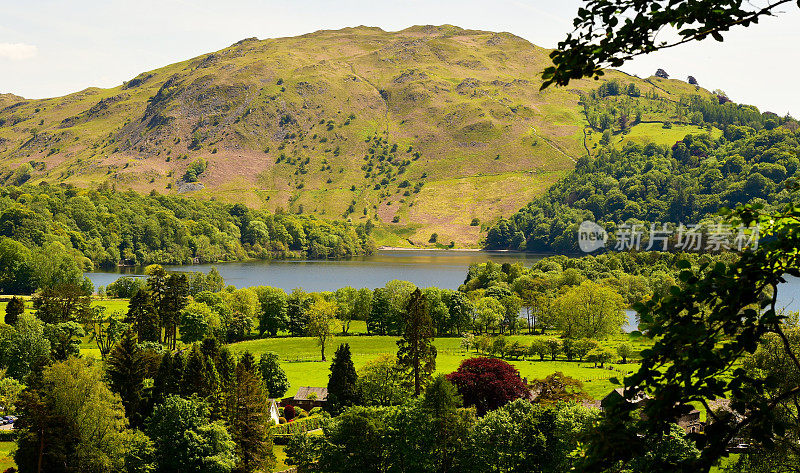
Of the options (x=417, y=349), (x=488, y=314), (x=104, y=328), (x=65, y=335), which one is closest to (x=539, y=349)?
(x=488, y=314)

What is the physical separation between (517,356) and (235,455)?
49095 millimetres

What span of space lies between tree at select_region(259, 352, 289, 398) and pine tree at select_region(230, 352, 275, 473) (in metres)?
17.3

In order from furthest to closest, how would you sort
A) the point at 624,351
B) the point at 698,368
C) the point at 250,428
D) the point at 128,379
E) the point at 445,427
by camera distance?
the point at 624,351
the point at 128,379
the point at 250,428
the point at 445,427
the point at 698,368

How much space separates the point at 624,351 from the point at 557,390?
3024 cm

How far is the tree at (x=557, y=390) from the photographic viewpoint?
2215 inches

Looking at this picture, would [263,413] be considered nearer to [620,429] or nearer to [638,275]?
[620,429]

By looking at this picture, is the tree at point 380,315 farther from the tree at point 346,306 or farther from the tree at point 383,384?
the tree at point 383,384

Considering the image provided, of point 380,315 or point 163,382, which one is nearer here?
point 163,382

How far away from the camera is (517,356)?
8969 cm

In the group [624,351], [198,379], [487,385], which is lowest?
[624,351]

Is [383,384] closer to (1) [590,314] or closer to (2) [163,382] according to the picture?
(2) [163,382]

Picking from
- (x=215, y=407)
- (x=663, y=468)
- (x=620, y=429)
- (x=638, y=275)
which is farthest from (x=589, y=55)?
(x=638, y=275)

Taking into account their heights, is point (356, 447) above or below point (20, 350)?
below

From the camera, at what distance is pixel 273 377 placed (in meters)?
70.5
